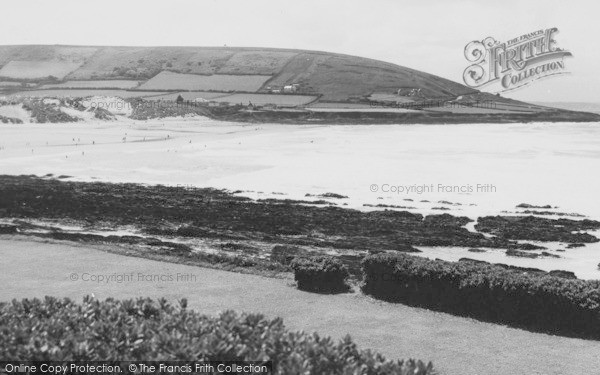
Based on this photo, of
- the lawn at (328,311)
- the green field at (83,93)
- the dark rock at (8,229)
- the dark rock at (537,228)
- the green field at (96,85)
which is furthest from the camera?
the green field at (96,85)

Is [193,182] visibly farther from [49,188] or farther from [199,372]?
[199,372]

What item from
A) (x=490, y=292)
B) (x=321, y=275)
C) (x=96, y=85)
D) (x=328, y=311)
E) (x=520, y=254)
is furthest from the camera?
(x=96, y=85)

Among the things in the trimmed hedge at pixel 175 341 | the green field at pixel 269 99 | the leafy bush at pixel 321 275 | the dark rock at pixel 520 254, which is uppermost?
the green field at pixel 269 99

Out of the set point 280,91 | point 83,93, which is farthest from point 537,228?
point 83,93

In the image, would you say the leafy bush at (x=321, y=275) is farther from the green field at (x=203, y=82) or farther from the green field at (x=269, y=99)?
the green field at (x=203, y=82)

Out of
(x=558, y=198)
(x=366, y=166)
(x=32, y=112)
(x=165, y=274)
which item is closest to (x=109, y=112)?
(x=32, y=112)

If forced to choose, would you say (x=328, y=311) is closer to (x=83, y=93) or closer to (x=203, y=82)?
(x=83, y=93)

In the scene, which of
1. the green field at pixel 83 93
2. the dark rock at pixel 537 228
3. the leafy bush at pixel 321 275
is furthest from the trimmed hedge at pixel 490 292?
the green field at pixel 83 93
